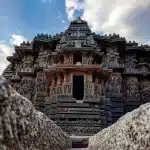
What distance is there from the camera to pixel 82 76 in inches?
765

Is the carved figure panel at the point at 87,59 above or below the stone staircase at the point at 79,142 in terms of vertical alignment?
above

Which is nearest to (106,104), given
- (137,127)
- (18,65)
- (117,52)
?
(117,52)

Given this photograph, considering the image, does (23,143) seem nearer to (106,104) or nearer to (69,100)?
(69,100)

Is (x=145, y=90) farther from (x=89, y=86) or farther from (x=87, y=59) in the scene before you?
(x=89, y=86)

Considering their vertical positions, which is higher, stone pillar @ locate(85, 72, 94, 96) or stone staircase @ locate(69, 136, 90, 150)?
stone pillar @ locate(85, 72, 94, 96)

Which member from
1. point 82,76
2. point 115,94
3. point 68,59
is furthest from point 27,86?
point 115,94

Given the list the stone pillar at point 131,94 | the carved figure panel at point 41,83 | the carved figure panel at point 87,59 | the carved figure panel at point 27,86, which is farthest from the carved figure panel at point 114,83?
the carved figure panel at point 27,86

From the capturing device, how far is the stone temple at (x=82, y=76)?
60.6ft

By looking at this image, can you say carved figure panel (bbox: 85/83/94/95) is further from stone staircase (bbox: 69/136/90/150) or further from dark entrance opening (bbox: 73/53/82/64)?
stone staircase (bbox: 69/136/90/150)

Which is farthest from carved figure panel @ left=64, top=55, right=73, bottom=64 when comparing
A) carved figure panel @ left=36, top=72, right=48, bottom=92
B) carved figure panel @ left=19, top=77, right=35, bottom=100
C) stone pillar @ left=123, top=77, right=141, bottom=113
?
stone pillar @ left=123, top=77, right=141, bottom=113

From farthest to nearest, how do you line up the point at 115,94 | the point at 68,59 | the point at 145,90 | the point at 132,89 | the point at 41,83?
1. the point at 145,90
2. the point at 132,89
3. the point at 41,83
4. the point at 115,94
5. the point at 68,59

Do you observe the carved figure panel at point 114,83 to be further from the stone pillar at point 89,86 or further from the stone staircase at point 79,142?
the stone staircase at point 79,142

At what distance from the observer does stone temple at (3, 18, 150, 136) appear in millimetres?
18469

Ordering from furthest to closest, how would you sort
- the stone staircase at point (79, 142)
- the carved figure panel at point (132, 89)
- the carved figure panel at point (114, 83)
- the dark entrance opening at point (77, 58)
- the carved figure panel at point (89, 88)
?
1. the carved figure panel at point (132, 89)
2. the carved figure panel at point (114, 83)
3. the dark entrance opening at point (77, 58)
4. the carved figure panel at point (89, 88)
5. the stone staircase at point (79, 142)
